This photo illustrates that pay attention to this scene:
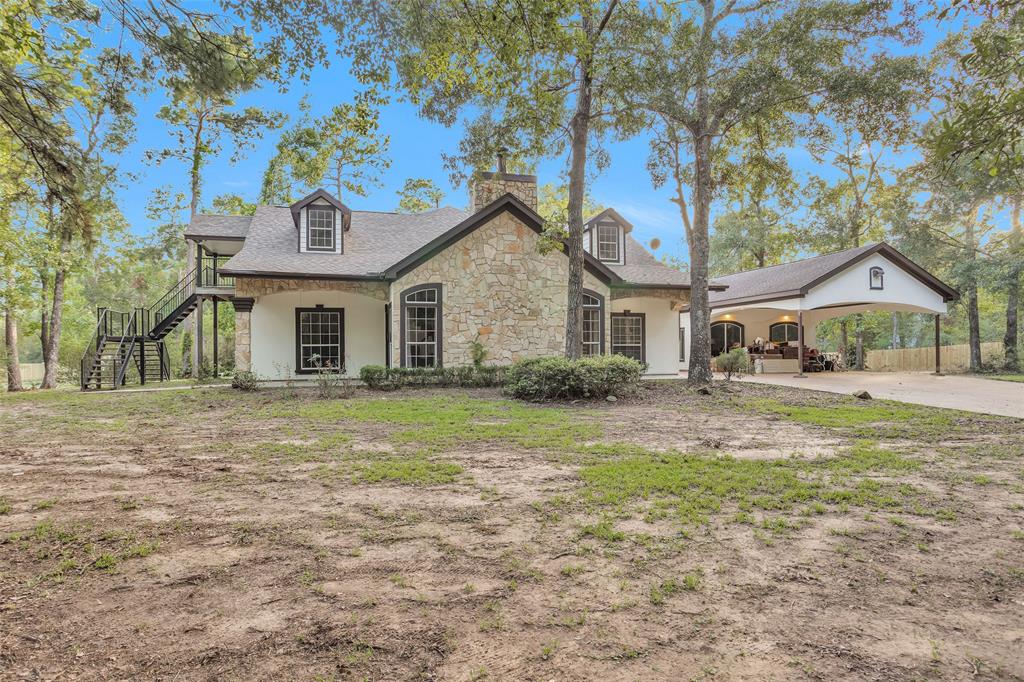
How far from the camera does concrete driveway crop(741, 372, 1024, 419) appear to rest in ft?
33.6

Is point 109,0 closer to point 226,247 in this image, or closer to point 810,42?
point 810,42

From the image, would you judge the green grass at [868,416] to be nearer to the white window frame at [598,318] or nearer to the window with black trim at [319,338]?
the white window frame at [598,318]

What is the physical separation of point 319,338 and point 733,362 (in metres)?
12.7

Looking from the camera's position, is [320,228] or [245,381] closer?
[245,381]

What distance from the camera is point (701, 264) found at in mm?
13766

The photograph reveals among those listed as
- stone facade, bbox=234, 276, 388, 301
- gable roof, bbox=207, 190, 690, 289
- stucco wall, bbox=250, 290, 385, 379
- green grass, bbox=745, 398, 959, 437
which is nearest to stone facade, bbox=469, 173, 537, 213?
gable roof, bbox=207, 190, 690, 289

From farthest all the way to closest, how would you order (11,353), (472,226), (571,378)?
1. (11,353)
2. (472,226)
3. (571,378)

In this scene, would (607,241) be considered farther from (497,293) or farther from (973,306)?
(973,306)

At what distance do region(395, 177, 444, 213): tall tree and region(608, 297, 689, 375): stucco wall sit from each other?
1342 cm

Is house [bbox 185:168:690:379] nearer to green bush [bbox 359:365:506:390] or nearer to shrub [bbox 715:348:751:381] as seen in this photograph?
green bush [bbox 359:365:506:390]

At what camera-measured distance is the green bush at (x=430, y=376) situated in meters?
13.2

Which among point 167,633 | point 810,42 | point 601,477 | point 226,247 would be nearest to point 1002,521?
point 601,477

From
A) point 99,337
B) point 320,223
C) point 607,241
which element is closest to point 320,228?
point 320,223

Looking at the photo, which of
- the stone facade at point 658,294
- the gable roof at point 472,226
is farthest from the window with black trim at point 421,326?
the stone facade at point 658,294
